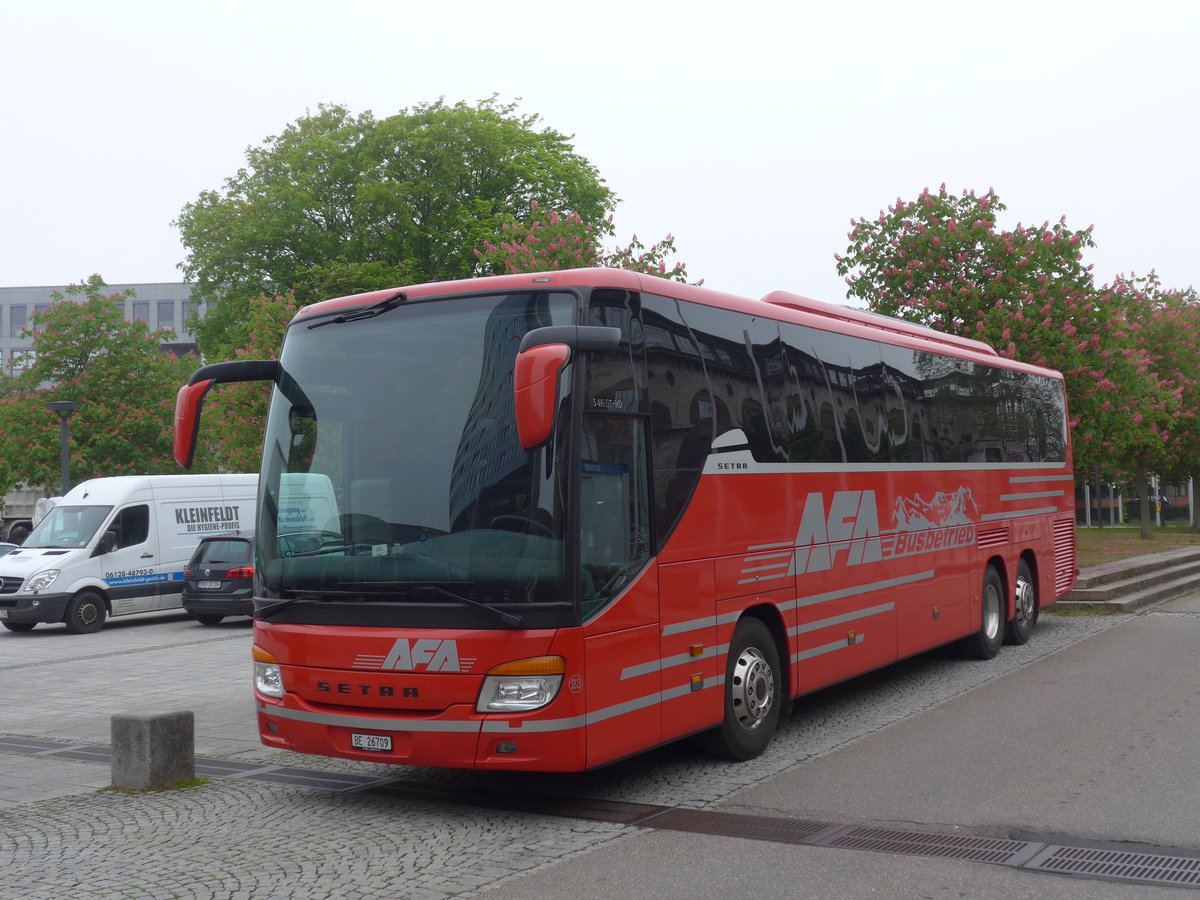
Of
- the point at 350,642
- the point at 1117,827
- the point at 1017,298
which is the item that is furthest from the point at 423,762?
the point at 1017,298

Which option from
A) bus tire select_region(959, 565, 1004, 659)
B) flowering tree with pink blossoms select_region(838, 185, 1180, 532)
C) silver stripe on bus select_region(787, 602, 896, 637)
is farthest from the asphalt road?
flowering tree with pink blossoms select_region(838, 185, 1180, 532)

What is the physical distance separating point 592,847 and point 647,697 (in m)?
1.14

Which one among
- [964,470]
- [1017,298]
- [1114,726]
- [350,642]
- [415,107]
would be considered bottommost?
[1114,726]

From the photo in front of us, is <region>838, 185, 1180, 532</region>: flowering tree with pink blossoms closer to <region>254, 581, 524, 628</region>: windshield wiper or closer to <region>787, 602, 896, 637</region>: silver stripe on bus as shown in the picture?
<region>787, 602, 896, 637</region>: silver stripe on bus

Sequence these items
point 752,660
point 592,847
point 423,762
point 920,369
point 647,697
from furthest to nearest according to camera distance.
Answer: point 920,369 < point 752,660 < point 647,697 < point 423,762 < point 592,847

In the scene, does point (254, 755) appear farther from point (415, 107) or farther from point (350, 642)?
point (415, 107)

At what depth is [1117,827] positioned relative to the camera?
261 inches

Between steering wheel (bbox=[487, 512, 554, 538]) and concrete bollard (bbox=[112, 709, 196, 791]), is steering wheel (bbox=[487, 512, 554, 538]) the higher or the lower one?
the higher one

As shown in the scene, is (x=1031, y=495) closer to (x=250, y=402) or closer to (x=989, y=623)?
(x=989, y=623)

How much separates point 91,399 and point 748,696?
4019 cm

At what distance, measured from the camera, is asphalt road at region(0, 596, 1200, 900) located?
594 centimetres

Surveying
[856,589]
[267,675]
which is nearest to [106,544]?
[267,675]

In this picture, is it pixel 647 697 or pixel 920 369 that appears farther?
pixel 920 369

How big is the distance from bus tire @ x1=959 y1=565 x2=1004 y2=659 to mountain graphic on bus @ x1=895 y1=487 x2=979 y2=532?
3.11 feet
